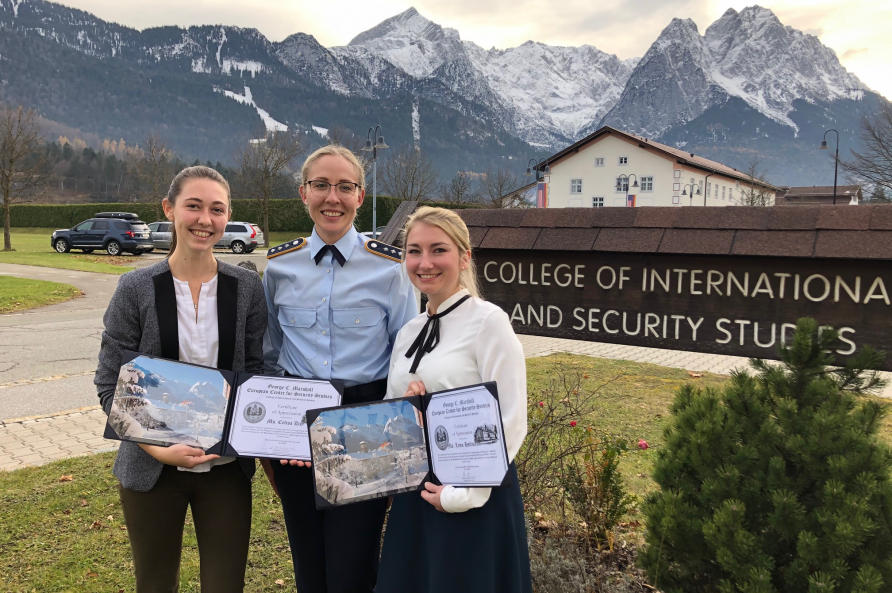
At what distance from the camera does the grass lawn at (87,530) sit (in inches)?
137

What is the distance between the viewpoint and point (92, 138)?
17650 centimetres

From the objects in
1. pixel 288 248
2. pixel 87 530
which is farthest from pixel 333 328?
pixel 87 530

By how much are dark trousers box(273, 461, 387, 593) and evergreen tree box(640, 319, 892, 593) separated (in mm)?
1047

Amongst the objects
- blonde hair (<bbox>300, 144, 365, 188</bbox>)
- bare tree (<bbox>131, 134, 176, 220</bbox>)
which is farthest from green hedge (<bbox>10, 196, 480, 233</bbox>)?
blonde hair (<bbox>300, 144, 365, 188</bbox>)

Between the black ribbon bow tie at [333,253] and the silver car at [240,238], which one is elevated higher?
the silver car at [240,238]

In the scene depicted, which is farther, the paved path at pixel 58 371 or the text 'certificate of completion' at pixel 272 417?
the paved path at pixel 58 371

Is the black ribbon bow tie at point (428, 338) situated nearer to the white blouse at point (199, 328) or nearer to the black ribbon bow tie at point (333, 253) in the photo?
the black ribbon bow tie at point (333, 253)

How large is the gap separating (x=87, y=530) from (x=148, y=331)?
265cm

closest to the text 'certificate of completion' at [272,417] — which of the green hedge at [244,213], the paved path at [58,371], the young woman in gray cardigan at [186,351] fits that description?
the young woman in gray cardigan at [186,351]

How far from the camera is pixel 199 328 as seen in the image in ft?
7.43

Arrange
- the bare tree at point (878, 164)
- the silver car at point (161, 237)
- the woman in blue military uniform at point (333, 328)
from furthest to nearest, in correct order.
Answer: the silver car at point (161, 237), the bare tree at point (878, 164), the woman in blue military uniform at point (333, 328)

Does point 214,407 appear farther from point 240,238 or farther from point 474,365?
point 240,238

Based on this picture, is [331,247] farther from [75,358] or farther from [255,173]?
[255,173]

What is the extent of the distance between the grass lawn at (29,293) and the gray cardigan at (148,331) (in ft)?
45.7
